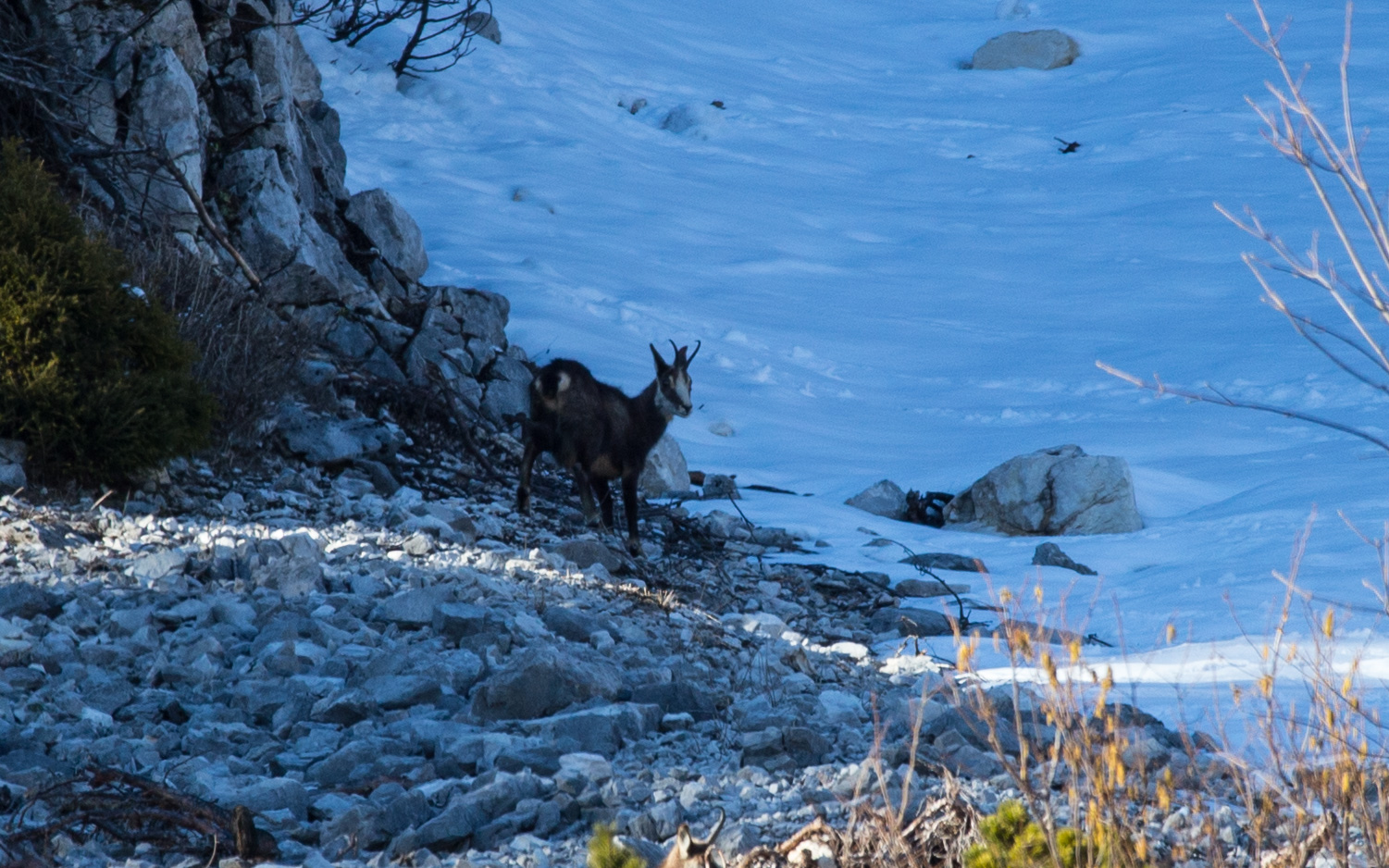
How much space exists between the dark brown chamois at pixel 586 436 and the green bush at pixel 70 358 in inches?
102

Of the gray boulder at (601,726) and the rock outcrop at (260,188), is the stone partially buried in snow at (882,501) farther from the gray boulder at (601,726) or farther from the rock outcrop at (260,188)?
the gray boulder at (601,726)

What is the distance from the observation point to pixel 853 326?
20047 mm

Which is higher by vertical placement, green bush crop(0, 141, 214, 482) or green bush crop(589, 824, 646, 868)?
green bush crop(0, 141, 214, 482)

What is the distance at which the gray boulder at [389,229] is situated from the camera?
14633mm

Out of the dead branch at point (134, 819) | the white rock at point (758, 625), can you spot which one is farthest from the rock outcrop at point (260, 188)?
the dead branch at point (134, 819)

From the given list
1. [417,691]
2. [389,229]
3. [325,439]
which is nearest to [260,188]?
[389,229]

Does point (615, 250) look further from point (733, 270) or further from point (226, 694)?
point (226, 694)

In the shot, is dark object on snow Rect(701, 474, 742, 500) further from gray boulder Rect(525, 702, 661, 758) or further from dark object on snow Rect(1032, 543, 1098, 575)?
gray boulder Rect(525, 702, 661, 758)

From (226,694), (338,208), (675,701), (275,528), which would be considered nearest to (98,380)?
(275,528)

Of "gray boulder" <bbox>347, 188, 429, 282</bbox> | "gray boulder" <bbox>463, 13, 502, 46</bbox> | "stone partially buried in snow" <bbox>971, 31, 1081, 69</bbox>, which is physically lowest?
"gray boulder" <bbox>347, 188, 429, 282</bbox>

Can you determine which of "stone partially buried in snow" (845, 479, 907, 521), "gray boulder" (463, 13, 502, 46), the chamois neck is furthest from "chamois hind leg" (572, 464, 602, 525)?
"gray boulder" (463, 13, 502, 46)

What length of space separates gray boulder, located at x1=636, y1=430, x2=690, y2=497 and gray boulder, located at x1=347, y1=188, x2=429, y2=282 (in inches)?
166

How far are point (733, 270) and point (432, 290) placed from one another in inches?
294

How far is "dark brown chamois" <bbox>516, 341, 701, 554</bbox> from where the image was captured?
9453 millimetres
